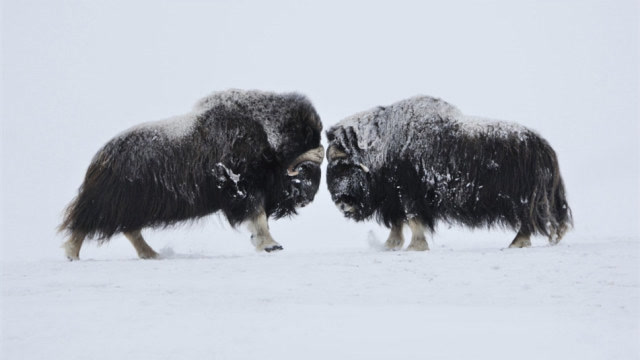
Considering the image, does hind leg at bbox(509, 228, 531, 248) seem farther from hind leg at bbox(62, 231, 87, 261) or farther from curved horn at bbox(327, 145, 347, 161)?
hind leg at bbox(62, 231, 87, 261)

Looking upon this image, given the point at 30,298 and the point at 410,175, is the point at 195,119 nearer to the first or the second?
the point at 410,175

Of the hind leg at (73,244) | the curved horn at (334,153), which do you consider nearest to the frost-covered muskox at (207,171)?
the hind leg at (73,244)

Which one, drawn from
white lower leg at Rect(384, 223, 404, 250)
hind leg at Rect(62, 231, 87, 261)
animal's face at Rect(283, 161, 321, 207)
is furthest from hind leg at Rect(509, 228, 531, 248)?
hind leg at Rect(62, 231, 87, 261)

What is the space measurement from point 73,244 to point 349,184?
2.10m

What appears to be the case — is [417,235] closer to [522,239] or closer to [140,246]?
[522,239]

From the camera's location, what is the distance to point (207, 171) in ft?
17.4

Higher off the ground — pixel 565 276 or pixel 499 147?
pixel 499 147

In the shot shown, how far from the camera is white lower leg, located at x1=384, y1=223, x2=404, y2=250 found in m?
5.90

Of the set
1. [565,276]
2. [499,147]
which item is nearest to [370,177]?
[499,147]

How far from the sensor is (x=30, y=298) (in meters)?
3.48

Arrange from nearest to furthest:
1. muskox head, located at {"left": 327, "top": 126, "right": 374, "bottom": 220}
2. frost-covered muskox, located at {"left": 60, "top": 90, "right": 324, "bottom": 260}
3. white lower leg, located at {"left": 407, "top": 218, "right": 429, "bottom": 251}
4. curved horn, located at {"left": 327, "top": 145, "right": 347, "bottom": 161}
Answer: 1. frost-covered muskox, located at {"left": 60, "top": 90, "right": 324, "bottom": 260}
2. white lower leg, located at {"left": 407, "top": 218, "right": 429, "bottom": 251}
3. muskox head, located at {"left": 327, "top": 126, "right": 374, "bottom": 220}
4. curved horn, located at {"left": 327, "top": 145, "right": 347, "bottom": 161}

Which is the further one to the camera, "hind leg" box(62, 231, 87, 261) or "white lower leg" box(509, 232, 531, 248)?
"white lower leg" box(509, 232, 531, 248)

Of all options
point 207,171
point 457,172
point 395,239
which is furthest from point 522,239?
point 207,171

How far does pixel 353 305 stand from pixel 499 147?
2.41m
